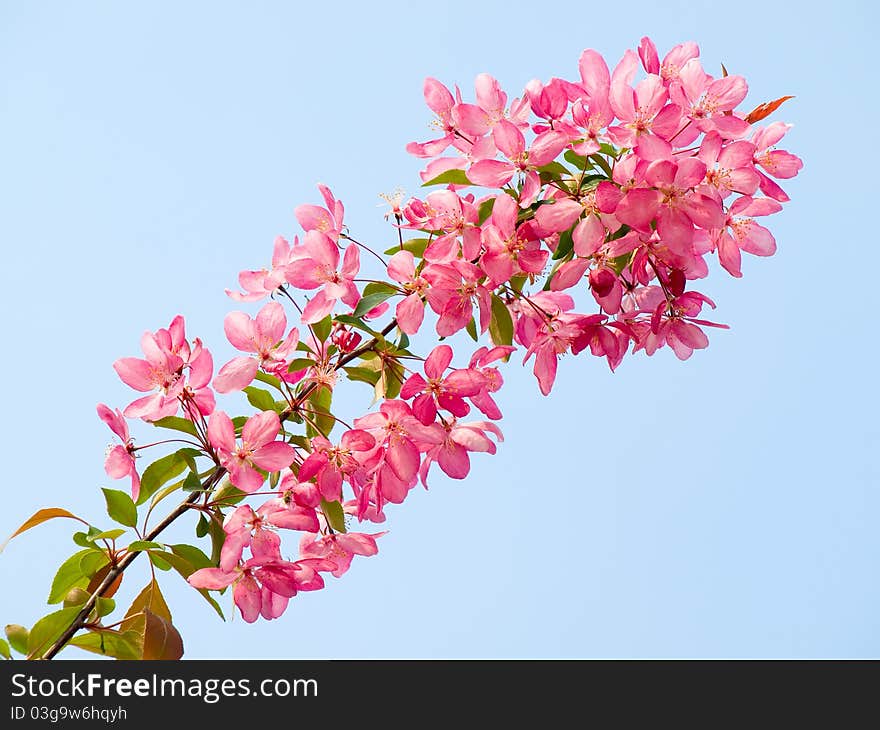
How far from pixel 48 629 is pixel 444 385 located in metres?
0.58

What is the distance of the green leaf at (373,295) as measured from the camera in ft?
3.89

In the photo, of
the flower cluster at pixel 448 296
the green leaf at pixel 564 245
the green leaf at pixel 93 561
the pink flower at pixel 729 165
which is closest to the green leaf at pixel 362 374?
the flower cluster at pixel 448 296

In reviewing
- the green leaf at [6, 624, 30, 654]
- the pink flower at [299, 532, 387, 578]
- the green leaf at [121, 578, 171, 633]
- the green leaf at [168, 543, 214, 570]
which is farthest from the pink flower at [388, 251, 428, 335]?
the green leaf at [6, 624, 30, 654]

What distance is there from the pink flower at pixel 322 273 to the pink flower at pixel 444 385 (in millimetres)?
125

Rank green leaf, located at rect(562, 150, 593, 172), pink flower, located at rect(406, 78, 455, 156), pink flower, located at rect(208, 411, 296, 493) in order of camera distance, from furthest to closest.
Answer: pink flower, located at rect(406, 78, 455, 156) → green leaf, located at rect(562, 150, 593, 172) → pink flower, located at rect(208, 411, 296, 493)

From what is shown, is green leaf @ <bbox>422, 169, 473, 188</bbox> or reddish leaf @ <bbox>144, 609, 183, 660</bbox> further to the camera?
green leaf @ <bbox>422, 169, 473, 188</bbox>

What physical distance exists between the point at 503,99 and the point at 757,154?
345mm

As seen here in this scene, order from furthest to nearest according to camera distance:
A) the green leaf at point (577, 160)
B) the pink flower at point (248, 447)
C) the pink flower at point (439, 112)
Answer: the pink flower at point (439, 112)
the green leaf at point (577, 160)
the pink flower at point (248, 447)

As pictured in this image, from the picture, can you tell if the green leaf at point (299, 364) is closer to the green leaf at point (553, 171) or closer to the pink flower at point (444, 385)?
the pink flower at point (444, 385)

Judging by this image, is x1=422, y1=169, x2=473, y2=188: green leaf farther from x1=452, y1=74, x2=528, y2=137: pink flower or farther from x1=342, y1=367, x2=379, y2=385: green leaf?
x1=342, y1=367, x2=379, y2=385: green leaf

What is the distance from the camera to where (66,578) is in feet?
4.14

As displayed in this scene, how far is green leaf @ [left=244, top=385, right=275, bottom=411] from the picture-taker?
1.21 meters

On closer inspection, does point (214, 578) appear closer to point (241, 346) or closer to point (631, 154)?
point (241, 346)

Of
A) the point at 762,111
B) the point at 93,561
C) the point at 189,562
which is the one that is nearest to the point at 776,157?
the point at 762,111
